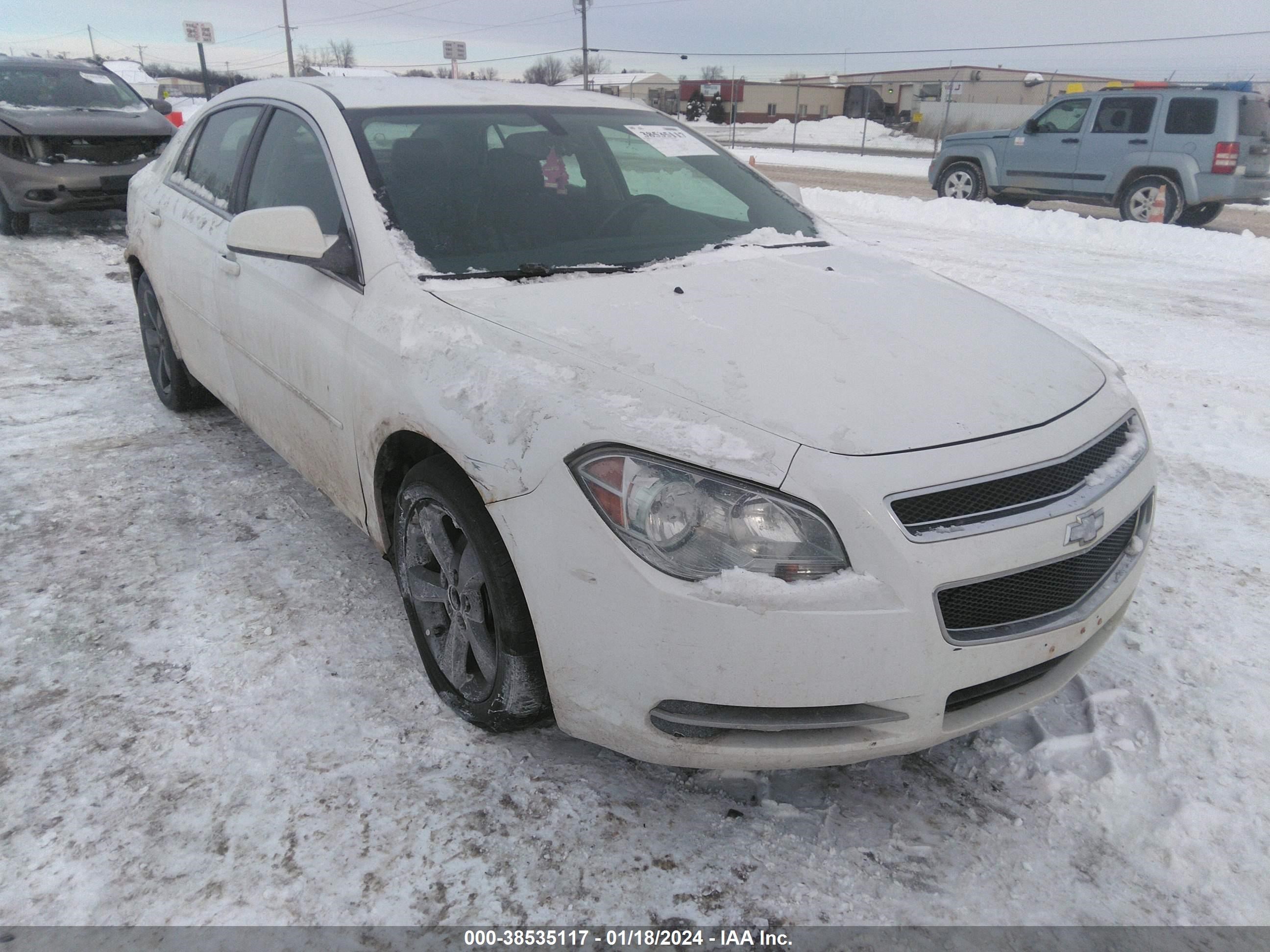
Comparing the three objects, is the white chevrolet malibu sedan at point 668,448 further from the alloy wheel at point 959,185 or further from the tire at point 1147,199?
the alloy wheel at point 959,185

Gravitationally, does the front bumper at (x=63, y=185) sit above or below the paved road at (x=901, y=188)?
above

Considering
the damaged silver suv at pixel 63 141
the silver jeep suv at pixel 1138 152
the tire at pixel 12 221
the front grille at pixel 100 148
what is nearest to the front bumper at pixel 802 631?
the damaged silver suv at pixel 63 141

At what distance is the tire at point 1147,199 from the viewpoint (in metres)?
11.7

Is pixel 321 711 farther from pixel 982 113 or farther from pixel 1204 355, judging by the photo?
pixel 982 113

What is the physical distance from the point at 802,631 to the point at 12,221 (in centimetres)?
1137

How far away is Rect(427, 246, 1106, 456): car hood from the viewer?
6.36 feet

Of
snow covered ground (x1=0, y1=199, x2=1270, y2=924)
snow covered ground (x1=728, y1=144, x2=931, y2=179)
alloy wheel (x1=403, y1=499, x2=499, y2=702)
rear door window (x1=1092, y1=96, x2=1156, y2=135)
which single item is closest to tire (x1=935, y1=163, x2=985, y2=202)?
rear door window (x1=1092, y1=96, x2=1156, y2=135)

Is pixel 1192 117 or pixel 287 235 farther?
pixel 1192 117

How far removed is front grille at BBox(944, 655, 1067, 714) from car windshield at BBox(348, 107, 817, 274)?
162cm

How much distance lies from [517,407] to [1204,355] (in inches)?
222

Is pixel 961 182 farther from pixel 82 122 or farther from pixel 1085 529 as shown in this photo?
pixel 1085 529

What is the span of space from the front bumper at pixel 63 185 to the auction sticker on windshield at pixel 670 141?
7517mm

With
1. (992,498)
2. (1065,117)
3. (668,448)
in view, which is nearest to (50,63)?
(668,448)

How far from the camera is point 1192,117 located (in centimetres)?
1149
